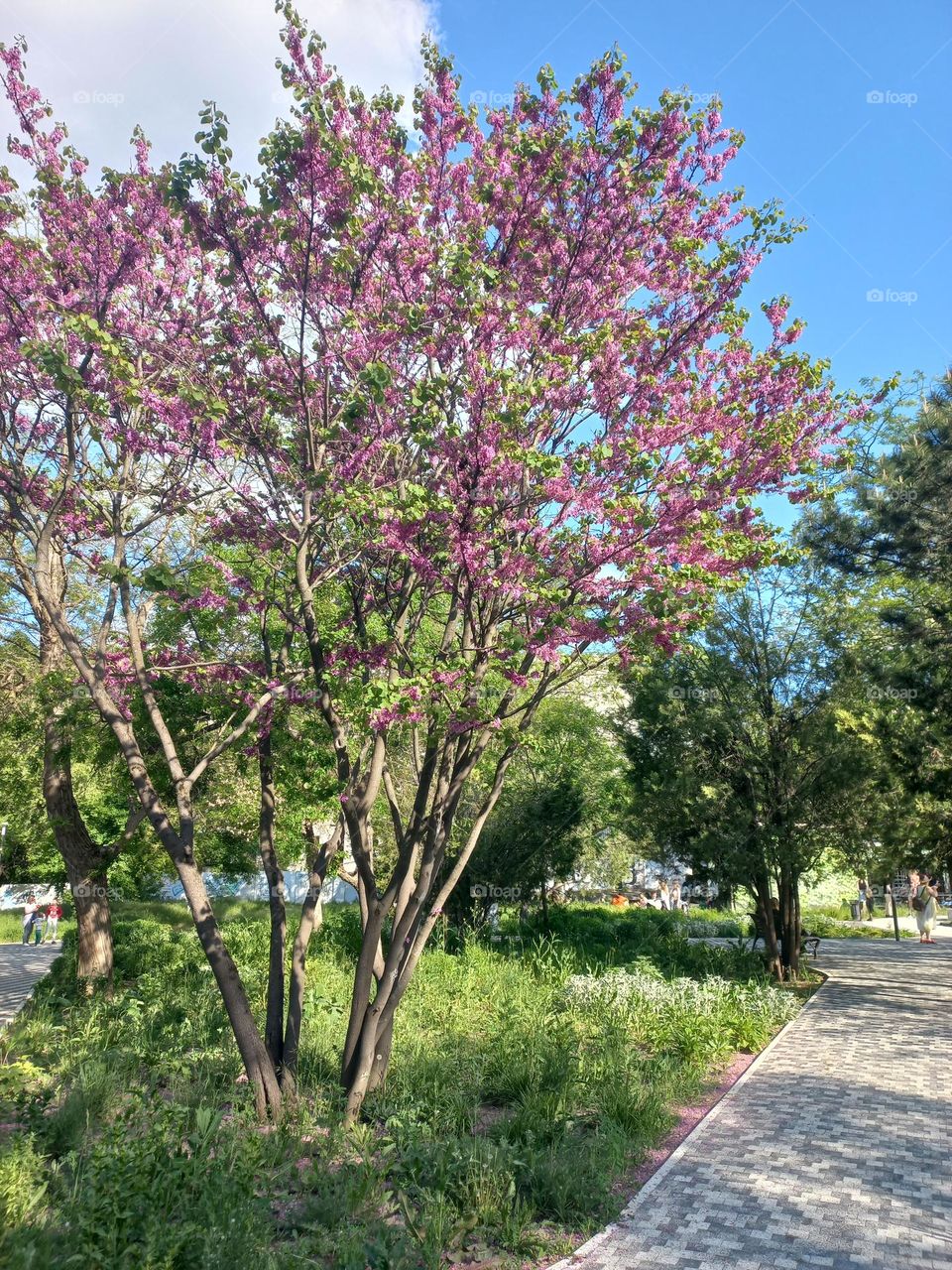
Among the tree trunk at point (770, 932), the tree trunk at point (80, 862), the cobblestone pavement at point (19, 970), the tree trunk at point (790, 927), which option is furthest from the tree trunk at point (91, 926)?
the tree trunk at point (790, 927)

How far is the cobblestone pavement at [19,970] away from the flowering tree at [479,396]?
758 cm

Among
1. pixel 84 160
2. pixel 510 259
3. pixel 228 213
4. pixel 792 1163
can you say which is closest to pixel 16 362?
pixel 84 160

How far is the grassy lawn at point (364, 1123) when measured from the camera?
12.8ft

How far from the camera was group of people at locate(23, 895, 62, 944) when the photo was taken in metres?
21.8

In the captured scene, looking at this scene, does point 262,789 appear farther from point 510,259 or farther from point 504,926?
point 504,926

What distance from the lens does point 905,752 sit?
10781mm

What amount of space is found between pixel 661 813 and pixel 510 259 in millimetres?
10078

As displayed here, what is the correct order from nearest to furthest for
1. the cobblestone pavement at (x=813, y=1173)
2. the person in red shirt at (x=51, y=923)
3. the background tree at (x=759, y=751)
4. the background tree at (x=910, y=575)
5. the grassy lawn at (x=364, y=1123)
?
the grassy lawn at (x=364, y=1123) → the cobblestone pavement at (x=813, y=1173) → the background tree at (x=910, y=575) → the background tree at (x=759, y=751) → the person in red shirt at (x=51, y=923)

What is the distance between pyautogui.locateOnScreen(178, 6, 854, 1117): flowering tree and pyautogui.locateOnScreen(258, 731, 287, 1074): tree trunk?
2.03 feet

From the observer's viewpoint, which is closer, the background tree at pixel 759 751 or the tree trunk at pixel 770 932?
the background tree at pixel 759 751

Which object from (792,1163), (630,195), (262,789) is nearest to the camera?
(792,1163)

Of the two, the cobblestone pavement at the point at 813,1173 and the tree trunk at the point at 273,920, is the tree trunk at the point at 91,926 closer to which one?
the tree trunk at the point at 273,920

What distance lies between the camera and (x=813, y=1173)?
538cm

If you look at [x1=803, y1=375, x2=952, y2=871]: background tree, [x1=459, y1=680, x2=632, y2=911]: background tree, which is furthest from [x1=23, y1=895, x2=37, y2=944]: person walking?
[x1=803, y1=375, x2=952, y2=871]: background tree
